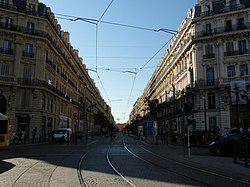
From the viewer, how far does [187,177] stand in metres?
9.84

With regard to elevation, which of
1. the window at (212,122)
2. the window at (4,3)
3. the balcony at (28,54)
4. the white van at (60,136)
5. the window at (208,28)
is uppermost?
the window at (4,3)

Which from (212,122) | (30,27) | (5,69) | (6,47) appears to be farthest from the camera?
(212,122)

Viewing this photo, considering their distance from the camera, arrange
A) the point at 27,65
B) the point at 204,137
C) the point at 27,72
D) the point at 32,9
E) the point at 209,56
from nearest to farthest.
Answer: the point at 204,137, the point at 27,72, the point at 27,65, the point at 32,9, the point at 209,56

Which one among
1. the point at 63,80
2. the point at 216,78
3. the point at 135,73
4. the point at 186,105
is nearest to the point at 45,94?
the point at 63,80

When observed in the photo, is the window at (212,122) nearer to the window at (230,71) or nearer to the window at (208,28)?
the window at (230,71)

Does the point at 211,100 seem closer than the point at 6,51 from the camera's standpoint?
No

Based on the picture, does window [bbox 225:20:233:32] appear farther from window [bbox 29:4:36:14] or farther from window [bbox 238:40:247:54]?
window [bbox 29:4:36:14]

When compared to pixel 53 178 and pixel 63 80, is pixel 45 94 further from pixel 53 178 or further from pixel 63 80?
pixel 53 178

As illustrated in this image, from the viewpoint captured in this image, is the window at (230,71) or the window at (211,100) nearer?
the window at (230,71)

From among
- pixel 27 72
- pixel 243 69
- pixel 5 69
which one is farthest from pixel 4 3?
pixel 243 69

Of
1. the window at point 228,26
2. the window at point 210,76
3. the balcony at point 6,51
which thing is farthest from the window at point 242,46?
the balcony at point 6,51

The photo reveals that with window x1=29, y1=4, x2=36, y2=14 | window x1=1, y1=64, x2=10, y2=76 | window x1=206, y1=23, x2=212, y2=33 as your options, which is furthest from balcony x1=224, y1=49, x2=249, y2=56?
window x1=1, y1=64, x2=10, y2=76

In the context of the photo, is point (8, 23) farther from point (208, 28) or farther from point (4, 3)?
point (208, 28)

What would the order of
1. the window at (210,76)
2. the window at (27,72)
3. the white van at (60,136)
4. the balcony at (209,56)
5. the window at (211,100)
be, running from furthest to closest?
the balcony at (209,56), the window at (210,76), the window at (211,100), the window at (27,72), the white van at (60,136)
